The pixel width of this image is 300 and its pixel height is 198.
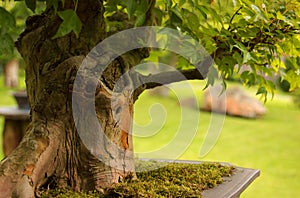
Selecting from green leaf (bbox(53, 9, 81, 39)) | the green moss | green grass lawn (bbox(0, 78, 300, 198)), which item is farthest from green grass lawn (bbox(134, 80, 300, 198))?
green leaf (bbox(53, 9, 81, 39))

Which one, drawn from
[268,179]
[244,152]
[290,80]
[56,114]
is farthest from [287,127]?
[56,114]

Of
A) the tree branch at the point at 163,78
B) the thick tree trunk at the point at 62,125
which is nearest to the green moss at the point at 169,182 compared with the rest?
the thick tree trunk at the point at 62,125

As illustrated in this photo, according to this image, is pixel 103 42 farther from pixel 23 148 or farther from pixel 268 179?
pixel 268 179

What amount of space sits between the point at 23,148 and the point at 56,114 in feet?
0.28

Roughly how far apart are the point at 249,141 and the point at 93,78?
11.1 feet

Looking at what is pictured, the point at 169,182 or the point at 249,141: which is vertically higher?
the point at 169,182

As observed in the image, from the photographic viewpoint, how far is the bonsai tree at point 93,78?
77 cm

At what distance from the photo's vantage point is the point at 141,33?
0.92m

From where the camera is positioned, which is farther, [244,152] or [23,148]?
[244,152]

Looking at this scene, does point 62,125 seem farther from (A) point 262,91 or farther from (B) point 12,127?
(B) point 12,127

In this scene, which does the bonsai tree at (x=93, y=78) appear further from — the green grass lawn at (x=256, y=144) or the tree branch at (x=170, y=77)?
the green grass lawn at (x=256, y=144)

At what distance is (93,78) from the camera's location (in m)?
0.80

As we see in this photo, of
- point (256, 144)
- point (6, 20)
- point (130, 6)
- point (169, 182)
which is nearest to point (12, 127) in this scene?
point (256, 144)

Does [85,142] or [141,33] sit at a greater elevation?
[141,33]
